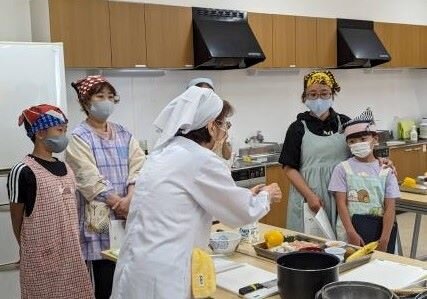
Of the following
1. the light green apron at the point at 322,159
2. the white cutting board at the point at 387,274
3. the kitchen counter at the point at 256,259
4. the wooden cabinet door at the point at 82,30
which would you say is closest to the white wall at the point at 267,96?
the wooden cabinet door at the point at 82,30

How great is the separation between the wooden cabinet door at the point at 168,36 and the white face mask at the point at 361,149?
2.18 meters

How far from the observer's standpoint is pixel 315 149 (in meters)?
2.73

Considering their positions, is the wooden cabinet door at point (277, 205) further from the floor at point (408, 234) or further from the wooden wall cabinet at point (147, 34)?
the floor at point (408, 234)

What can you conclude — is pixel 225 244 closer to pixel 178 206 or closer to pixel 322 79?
pixel 178 206

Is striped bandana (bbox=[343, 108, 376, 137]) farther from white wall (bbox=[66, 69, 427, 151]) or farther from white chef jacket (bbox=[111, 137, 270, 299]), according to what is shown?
white wall (bbox=[66, 69, 427, 151])

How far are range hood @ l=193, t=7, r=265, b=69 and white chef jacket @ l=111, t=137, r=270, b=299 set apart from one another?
2.75 m

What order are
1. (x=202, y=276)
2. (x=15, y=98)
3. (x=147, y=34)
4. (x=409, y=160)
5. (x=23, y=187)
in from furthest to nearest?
(x=409, y=160) < (x=147, y=34) < (x=15, y=98) < (x=23, y=187) < (x=202, y=276)

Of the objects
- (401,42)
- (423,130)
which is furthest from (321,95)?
(423,130)

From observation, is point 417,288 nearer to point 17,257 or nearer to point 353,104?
point 17,257

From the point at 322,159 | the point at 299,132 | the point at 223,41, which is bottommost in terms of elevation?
the point at 322,159

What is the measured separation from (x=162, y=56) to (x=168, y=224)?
9.42 ft

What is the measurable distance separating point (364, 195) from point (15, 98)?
2196 millimetres

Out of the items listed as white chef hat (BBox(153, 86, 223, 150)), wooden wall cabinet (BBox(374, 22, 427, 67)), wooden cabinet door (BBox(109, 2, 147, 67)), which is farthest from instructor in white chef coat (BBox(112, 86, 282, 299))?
wooden wall cabinet (BBox(374, 22, 427, 67))

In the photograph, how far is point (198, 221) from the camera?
171 centimetres
